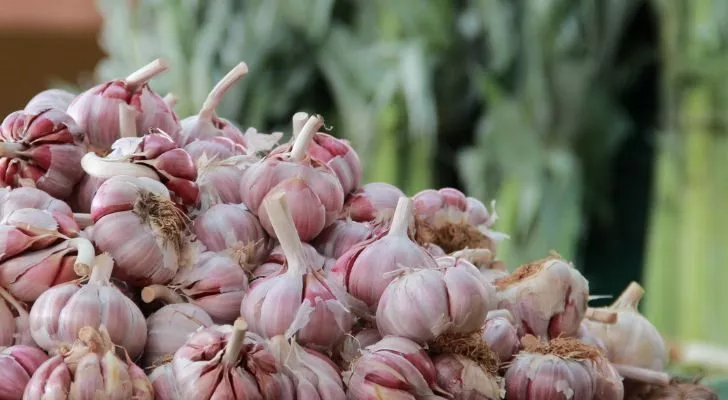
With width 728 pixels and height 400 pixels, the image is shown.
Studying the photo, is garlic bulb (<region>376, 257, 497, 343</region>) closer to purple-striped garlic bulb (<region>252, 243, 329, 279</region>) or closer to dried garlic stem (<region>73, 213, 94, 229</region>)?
purple-striped garlic bulb (<region>252, 243, 329, 279</region>)

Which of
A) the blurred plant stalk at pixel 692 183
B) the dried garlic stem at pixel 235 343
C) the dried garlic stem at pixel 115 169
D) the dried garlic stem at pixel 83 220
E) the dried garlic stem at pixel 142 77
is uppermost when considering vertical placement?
the dried garlic stem at pixel 142 77

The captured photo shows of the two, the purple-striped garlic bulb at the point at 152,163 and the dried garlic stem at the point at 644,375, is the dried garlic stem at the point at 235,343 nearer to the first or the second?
the purple-striped garlic bulb at the point at 152,163

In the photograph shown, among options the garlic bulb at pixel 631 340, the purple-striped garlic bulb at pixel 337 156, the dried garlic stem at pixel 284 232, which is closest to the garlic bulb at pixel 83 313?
the dried garlic stem at pixel 284 232

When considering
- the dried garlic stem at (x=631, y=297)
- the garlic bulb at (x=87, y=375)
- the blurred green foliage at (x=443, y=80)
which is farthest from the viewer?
the blurred green foliage at (x=443, y=80)

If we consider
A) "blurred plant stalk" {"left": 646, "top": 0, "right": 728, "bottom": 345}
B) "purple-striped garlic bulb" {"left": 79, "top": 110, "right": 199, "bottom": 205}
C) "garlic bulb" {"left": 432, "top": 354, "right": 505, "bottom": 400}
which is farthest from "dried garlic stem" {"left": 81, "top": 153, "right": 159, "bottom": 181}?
"blurred plant stalk" {"left": 646, "top": 0, "right": 728, "bottom": 345}

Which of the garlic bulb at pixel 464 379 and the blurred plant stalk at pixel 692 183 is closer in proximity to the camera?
the garlic bulb at pixel 464 379

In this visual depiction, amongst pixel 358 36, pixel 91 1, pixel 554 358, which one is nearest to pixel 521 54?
pixel 358 36

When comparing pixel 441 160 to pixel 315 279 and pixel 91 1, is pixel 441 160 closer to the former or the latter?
pixel 91 1
